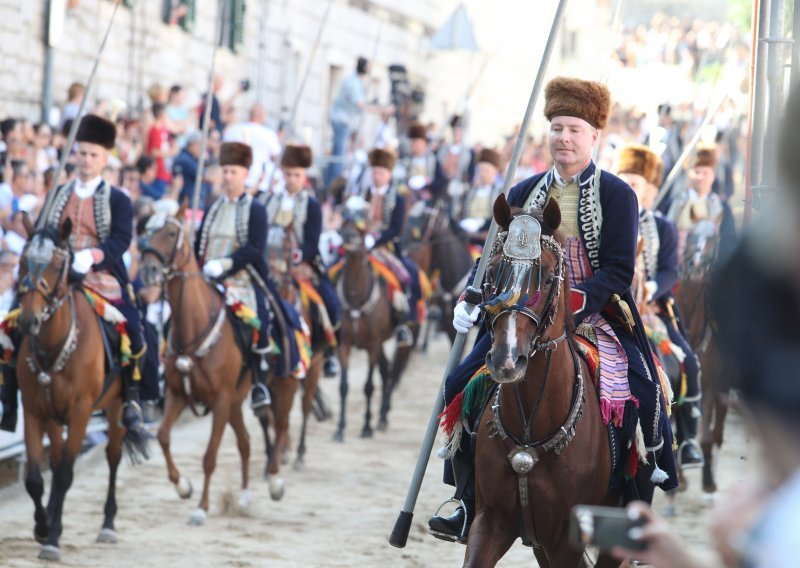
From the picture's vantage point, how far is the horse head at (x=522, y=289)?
484 cm

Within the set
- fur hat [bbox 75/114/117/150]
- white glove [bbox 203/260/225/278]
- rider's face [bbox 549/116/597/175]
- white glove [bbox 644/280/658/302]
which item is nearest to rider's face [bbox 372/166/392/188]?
white glove [bbox 203/260/225/278]

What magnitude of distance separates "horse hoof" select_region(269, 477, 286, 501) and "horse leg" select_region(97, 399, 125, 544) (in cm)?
149

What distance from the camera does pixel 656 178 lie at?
9.66 meters

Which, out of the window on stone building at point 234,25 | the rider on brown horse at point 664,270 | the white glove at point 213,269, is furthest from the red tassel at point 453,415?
the window on stone building at point 234,25

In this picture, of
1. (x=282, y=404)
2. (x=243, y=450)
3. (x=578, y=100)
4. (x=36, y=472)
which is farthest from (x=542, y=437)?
(x=282, y=404)

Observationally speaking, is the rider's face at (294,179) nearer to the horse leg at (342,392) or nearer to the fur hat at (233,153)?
the fur hat at (233,153)

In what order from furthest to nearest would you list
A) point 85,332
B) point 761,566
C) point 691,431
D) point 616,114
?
point 616,114
point 691,431
point 85,332
point 761,566

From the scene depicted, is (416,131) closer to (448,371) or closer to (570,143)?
(448,371)

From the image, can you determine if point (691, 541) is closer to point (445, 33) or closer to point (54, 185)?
point (54, 185)

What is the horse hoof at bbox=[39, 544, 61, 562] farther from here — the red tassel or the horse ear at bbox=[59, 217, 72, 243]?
the red tassel

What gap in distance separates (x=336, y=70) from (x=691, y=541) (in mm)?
22343

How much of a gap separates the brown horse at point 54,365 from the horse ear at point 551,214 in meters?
3.89

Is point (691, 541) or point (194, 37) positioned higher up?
point (194, 37)

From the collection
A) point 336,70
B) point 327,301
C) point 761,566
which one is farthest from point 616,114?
point 761,566
